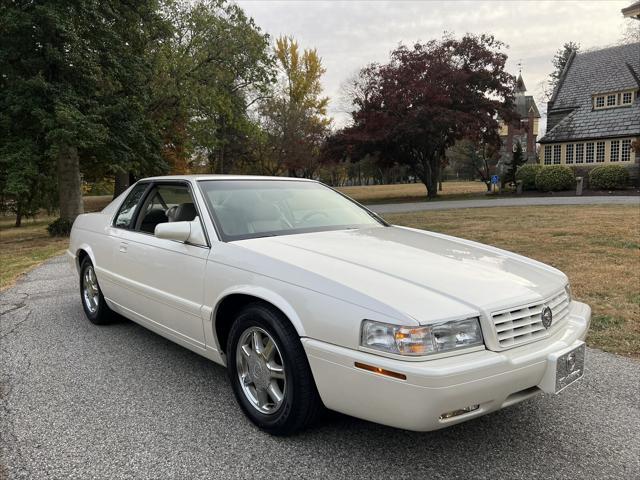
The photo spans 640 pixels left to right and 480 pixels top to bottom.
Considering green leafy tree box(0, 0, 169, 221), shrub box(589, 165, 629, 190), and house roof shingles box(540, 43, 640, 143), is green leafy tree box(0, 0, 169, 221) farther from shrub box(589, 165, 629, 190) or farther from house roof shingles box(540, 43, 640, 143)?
house roof shingles box(540, 43, 640, 143)

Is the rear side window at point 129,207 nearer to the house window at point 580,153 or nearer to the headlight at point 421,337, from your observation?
the headlight at point 421,337

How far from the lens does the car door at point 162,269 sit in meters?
3.43

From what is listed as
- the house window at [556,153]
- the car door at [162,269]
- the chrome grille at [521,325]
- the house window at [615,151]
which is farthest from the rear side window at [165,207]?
the house window at [556,153]

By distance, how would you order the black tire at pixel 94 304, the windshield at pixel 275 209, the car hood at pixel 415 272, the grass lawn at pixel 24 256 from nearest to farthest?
the car hood at pixel 415 272 < the windshield at pixel 275 209 < the black tire at pixel 94 304 < the grass lawn at pixel 24 256

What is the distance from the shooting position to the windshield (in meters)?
3.56

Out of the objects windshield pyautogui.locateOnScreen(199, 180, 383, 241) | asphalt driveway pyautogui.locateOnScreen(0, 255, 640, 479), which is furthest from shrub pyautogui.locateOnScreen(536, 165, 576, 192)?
windshield pyautogui.locateOnScreen(199, 180, 383, 241)

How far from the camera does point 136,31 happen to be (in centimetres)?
1847

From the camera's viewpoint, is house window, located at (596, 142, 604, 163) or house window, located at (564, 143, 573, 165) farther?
house window, located at (564, 143, 573, 165)

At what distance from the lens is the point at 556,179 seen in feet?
93.8

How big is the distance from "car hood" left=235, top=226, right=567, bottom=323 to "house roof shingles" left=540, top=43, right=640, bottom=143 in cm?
3477

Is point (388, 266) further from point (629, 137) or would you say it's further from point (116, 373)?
point (629, 137)

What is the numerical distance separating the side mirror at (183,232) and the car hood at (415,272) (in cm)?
39

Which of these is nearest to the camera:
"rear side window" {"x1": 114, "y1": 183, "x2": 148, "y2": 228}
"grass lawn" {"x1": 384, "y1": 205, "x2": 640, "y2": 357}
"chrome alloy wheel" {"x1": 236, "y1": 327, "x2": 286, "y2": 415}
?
"chrome alloy wheel" {"x1": 236, "y1": 327, "x2": 286, "y2": 415}

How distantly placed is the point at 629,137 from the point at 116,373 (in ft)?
118
